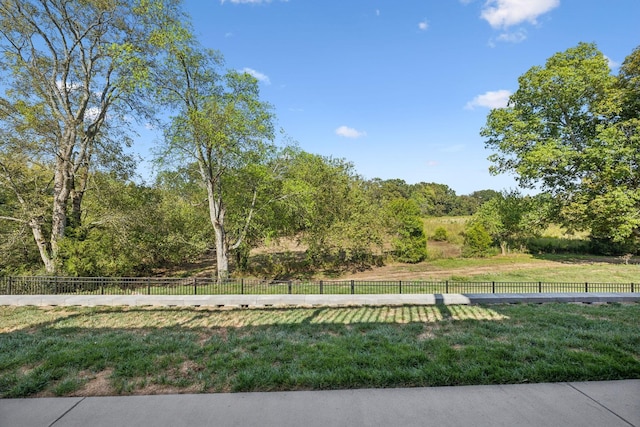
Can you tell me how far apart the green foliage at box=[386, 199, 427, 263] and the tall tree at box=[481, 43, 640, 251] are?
793 cm

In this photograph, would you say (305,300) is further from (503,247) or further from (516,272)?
(503,247)

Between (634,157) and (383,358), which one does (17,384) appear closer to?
(383,358)

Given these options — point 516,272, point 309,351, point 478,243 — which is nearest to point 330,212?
point 516,272

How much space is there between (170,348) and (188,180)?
539 inches

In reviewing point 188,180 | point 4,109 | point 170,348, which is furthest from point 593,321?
point 4,109

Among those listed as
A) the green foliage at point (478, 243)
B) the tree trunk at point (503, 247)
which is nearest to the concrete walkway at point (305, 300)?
the green foliage at point (478, 243)

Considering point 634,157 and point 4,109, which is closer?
point 4,109

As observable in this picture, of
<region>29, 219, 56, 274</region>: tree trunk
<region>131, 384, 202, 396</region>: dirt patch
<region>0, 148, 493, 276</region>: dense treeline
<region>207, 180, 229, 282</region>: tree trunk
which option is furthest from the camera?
<region>207, 180, 229, 282</region>: tree trunk

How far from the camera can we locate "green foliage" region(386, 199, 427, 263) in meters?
25.6

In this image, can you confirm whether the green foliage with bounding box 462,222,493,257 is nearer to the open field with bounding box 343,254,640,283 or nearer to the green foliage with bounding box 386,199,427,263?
the open field with bounding box 343,254,640,283

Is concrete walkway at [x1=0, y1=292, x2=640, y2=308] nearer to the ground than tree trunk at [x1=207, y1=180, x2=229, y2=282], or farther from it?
nearer to the ground

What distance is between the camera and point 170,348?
16.8 ft

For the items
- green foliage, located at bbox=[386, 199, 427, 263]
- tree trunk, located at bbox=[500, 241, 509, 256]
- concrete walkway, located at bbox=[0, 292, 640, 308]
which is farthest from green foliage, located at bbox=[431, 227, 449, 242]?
concrete walkway, located at bbox=[0, 292, 640, 308]

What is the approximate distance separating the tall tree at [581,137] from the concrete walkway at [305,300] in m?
13.5
